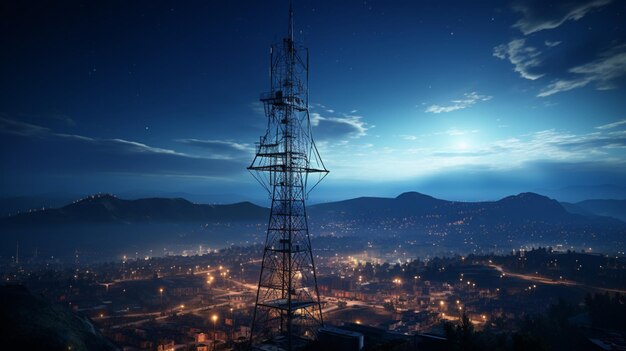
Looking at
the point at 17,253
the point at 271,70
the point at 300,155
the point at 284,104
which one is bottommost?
the point at 17,253

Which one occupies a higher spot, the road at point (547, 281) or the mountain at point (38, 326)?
the mountain at point (38, 326)

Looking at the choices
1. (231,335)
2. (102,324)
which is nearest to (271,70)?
(231,335)

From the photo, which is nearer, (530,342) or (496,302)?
(530,342)

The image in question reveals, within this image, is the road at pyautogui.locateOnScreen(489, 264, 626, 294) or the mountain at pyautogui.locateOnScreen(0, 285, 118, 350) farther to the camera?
the road at pyautogui.locateOnScreen(489, 264, 626, 294)

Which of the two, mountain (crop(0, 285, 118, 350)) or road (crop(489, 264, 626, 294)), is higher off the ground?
mountain (crop(0, 285, 118, 350))

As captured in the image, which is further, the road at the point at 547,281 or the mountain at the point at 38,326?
the road at the point at 547,281

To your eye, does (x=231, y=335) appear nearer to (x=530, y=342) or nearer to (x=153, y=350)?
(x=153, y=350)

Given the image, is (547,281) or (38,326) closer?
(38,326)

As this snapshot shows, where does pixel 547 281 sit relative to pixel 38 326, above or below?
below
